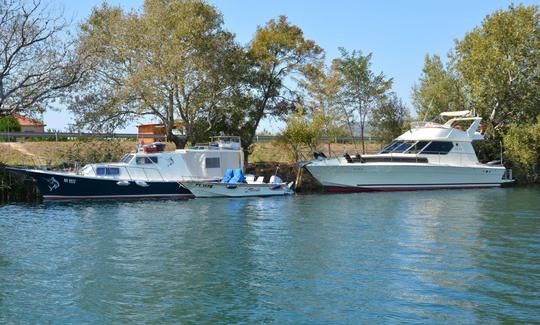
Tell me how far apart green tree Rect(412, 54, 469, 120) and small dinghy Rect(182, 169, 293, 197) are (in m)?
20.3

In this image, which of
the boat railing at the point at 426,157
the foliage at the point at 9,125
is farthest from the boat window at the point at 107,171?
the foliage at the point at 9,125

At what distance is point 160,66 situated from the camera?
3709 cm

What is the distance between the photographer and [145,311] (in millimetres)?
12500

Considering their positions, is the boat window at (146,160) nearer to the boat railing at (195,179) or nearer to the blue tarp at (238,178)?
the boat railing at (195,179)

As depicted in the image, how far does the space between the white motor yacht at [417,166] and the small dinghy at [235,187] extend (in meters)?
3.97

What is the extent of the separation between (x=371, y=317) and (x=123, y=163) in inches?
984

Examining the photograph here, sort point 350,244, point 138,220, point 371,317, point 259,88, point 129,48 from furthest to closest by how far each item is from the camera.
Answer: point 259,88 → point 129,48 → point 138,220 → point 350,244 → point 371,317

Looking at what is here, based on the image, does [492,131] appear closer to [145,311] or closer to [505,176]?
[505,176]

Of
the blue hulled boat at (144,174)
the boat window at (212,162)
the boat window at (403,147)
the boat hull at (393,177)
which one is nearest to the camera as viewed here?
the blue hulled boat at (144,174)

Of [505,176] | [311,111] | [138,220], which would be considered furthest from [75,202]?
[505,176]

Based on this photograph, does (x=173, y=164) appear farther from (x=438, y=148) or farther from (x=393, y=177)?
(x=438, y=148)

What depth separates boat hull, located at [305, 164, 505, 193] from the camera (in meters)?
39.5

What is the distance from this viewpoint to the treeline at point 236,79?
1351 inches

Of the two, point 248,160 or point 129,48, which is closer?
point 129,48
